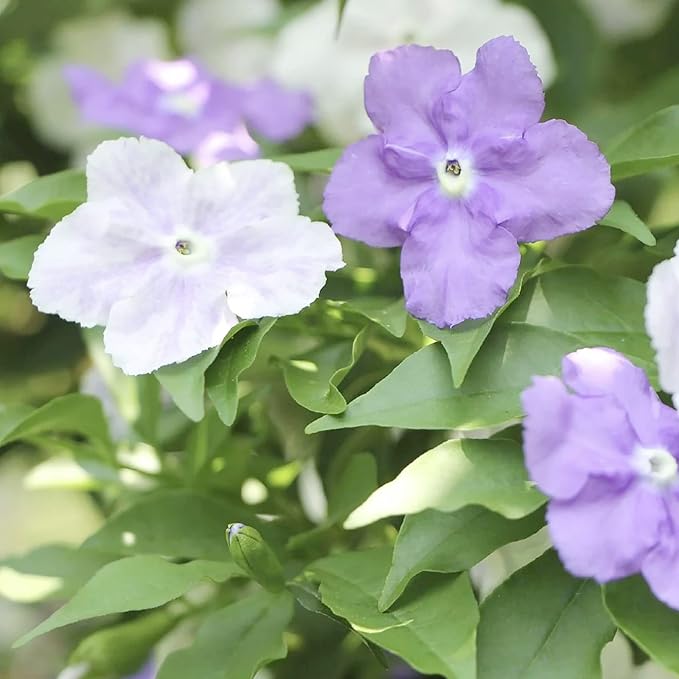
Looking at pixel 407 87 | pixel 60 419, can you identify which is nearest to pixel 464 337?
pixel 407 87

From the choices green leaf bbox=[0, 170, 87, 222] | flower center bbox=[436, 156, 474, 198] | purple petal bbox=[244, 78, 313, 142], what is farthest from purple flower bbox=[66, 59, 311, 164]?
flower center bbox=[436, 156, 474, 198]

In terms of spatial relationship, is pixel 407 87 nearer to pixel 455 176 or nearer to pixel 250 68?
pixel 455 176

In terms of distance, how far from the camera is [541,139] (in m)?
0.50

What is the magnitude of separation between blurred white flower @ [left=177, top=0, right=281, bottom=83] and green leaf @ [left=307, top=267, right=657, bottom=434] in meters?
0.49

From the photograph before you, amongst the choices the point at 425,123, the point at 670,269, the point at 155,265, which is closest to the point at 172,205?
the point at 155,265

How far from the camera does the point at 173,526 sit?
0.60m

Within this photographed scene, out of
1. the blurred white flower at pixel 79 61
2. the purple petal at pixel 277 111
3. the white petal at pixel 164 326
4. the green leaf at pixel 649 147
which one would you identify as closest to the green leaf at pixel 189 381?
the white petal at pixel 164 326

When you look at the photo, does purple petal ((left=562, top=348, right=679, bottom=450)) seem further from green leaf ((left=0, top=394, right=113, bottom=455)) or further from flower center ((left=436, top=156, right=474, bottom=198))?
green leaf ((left=0, top=394, right=113, bottom=455))

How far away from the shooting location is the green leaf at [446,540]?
0.47 metres

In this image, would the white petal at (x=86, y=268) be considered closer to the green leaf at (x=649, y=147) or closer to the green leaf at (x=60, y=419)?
the green leaf at (x=60, y=419)

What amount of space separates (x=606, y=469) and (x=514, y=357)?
3.2 inches

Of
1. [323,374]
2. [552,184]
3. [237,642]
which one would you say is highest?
[552,184]

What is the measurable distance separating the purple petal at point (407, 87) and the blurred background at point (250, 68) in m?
0.24

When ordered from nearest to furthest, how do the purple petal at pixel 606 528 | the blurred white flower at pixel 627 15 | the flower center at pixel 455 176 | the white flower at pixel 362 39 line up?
the purple petal at pixel 606 528 → the flower center at pixel 455 176 → the white flower at pixel 362 39 → the blurred white flower at pixel 627 15
